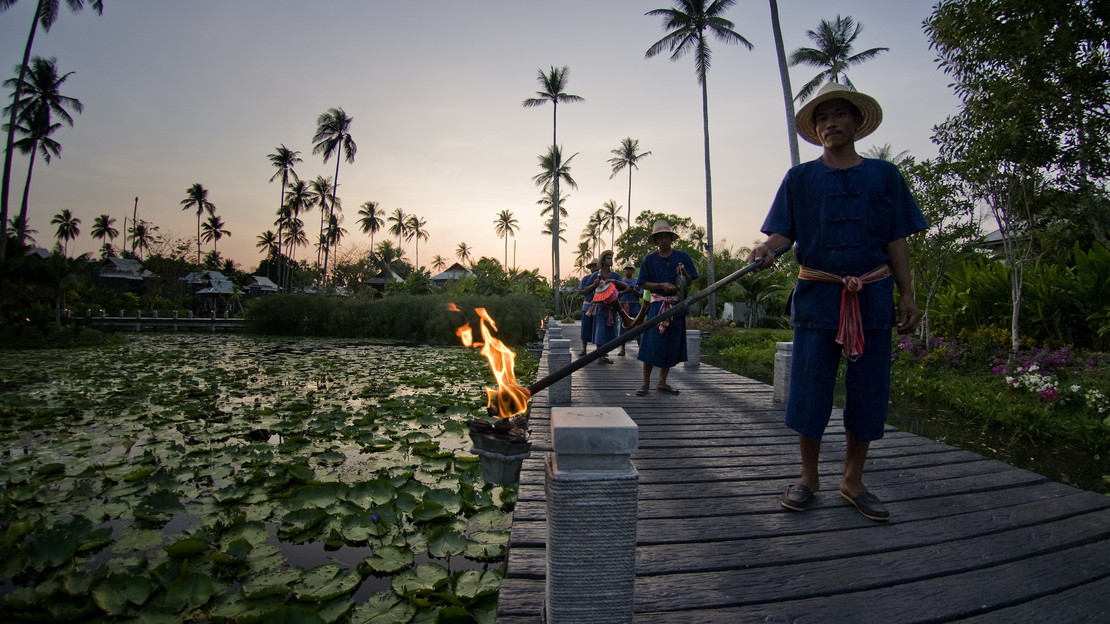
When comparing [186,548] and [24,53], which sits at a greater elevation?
[24,53]

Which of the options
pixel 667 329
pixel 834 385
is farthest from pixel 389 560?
pixel 667 329

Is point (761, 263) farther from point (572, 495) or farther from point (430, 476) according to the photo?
point (430, 476)

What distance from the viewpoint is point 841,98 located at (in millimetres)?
2350

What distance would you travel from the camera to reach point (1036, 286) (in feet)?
23.6

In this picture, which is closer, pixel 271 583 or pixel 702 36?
pixel 271 583

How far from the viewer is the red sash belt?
2238 millimetres

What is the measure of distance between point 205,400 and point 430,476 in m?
4.34

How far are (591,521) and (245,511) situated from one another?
2588 mm

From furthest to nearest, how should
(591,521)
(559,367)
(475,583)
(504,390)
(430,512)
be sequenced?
(559,367) < (430,512) < (475,583) < (504,390) < (591,521)

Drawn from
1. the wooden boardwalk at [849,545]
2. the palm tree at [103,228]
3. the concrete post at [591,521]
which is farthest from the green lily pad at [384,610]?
the palm tree at [103,228]

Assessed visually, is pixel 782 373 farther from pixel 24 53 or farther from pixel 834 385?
pixel 24 53

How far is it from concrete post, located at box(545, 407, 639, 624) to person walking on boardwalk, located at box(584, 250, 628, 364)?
4979mm

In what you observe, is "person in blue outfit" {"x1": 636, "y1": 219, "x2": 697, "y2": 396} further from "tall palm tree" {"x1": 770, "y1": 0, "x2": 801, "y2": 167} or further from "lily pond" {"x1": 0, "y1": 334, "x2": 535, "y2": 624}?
"tall palm tree" {"x1": 770, "y1": 0, "x2": 801, "y2": 167}

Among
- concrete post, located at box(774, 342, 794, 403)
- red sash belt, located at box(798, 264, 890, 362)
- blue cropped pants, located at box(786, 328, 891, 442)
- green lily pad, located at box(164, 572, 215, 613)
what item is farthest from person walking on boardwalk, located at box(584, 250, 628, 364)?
green lily pad, located at box(164, 572, 215, 613)
